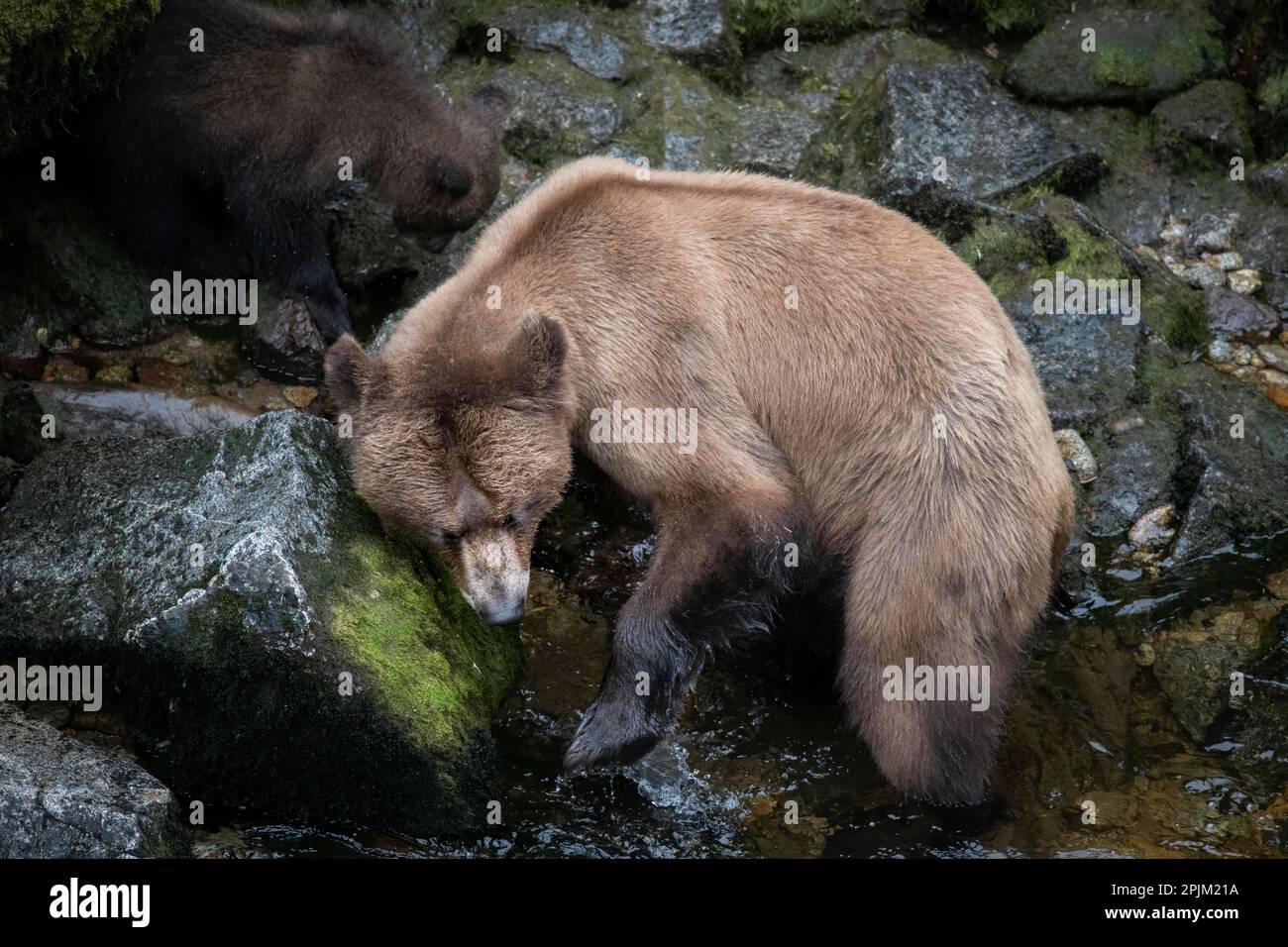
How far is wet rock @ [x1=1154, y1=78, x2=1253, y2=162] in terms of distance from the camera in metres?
11.4

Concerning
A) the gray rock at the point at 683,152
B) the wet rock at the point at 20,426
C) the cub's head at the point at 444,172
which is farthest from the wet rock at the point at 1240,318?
the wet rock at the point at 20,426

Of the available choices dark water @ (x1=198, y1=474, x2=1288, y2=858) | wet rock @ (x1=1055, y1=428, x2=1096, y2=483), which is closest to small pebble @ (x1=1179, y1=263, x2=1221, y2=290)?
wet rock @ (x1=1055, y1=428, x2=1096, y2=483)

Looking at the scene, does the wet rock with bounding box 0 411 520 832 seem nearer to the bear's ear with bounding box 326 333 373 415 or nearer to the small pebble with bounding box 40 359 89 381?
the bear's ear with bounding box 326 333 373 415

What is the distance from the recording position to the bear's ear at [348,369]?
6543 millimetres

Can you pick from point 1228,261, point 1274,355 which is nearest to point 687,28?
point 1228,261

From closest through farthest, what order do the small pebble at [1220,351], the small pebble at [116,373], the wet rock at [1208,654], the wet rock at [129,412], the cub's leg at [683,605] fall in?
the cub's leg at [683,605] < the wet rock at [1208,654] < the wet rock at [129,412] < the small pebble at [116,373] < the small pebble at [1220,351]

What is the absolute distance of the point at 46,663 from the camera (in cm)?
694

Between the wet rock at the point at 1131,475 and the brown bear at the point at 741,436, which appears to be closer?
the brown bear at the point at 741,436

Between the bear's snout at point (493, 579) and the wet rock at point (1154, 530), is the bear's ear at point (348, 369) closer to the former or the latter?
the bear's snout at point (493, 579)

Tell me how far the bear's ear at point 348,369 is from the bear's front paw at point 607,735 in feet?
6.52

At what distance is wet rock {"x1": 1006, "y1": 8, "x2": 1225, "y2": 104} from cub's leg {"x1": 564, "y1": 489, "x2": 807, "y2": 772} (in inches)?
249

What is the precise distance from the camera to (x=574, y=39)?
11719mm

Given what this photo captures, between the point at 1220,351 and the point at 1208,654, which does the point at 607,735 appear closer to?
the point at 1208,654

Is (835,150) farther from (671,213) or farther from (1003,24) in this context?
(671,213)
